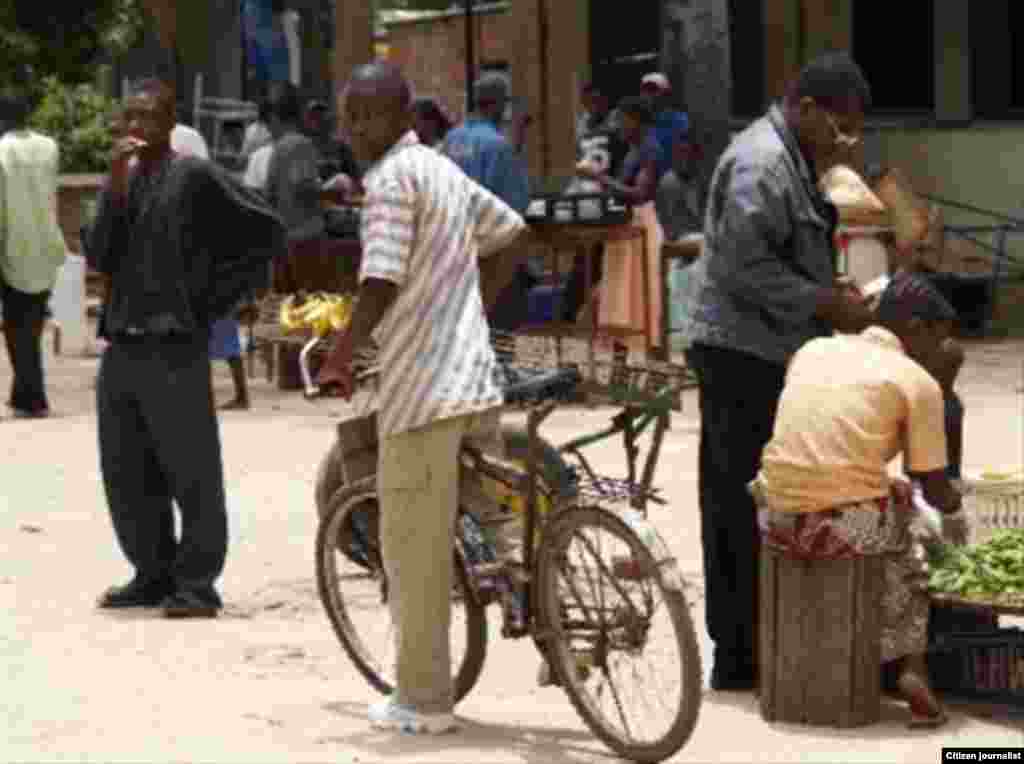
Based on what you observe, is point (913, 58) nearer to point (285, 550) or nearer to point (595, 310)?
point (595, 310)

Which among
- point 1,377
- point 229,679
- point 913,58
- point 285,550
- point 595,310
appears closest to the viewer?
point 229,679

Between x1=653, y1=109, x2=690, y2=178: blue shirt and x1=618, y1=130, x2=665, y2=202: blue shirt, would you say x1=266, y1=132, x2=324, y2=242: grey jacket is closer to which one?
x1=618, y1=130, x2=665, y2=202: blue shirt

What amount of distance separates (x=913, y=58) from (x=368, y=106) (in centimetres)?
1661

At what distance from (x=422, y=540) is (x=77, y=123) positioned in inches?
1015

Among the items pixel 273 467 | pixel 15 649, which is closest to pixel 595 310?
pixel 273 467

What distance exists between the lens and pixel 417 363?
806 cm

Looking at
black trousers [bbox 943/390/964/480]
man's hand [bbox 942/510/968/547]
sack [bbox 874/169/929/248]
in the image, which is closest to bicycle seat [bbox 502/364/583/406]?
man's hand [bbox 942/510/968/547]

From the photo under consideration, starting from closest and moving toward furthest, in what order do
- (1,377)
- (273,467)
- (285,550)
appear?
(285,550)
(273,467)
(1,377)

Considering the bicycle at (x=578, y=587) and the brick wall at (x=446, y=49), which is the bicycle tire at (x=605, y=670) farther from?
the brick wall at (x=446, y=49)

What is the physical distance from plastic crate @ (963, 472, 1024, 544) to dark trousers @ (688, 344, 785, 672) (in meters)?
0.62

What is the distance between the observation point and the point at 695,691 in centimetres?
758

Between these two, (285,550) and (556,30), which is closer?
(285,550)

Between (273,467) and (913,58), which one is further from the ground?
(913,58)

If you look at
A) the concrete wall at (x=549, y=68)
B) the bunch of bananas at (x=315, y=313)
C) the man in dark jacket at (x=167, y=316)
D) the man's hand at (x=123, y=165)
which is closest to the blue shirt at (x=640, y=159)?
the bunch of bananas at (x=315, y=313)
